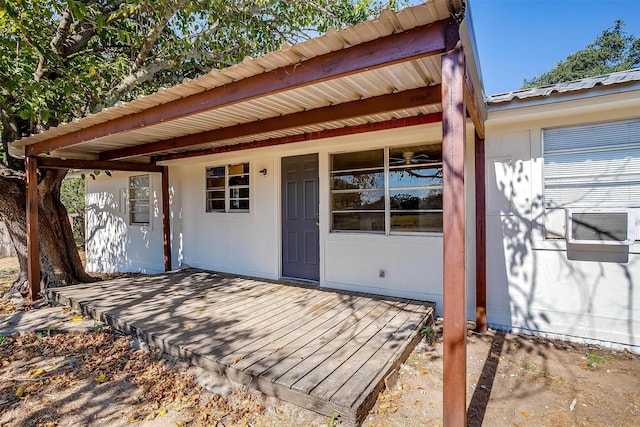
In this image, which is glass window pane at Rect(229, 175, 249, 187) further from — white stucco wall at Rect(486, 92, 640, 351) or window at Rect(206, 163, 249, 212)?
white stucco wall at Rect(486, 92, 640, 351)

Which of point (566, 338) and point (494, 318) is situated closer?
point (566, 338)

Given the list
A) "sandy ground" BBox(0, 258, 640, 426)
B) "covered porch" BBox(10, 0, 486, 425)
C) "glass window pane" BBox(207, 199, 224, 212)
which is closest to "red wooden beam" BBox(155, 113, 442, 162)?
"covered porch" BBox(10, 0, 486, 425)

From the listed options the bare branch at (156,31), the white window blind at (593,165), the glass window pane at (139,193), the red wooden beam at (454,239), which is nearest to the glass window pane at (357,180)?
the white window blind at (593,165)

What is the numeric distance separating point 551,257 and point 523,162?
109 centimetres

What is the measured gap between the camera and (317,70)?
87.9 inches

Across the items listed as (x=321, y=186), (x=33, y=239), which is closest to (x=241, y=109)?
(x=321, y=186)

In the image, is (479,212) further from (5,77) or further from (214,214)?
(5,77)

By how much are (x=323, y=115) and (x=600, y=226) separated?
302 cm

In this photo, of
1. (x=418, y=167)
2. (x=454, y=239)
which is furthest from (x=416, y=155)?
(x=454, y=239)

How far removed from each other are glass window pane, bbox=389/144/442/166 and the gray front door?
4.16 feet

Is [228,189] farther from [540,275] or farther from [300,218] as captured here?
[540,275]

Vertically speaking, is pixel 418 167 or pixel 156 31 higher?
pixel 156 31

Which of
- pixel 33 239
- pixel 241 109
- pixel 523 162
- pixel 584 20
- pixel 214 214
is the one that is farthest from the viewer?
A: pixel 584 20

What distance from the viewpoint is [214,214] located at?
6371 millimetres
